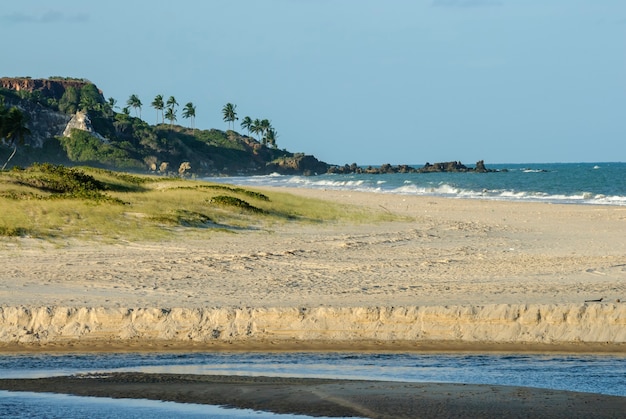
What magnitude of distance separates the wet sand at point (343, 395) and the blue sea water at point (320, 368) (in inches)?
10.5

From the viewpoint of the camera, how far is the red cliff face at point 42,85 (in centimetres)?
18262

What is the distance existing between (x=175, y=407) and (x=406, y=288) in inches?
258

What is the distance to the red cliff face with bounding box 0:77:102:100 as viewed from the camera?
183 m

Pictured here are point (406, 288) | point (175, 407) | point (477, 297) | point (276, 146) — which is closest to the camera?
point (175, 407)

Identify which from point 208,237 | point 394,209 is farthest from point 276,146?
point 208,237

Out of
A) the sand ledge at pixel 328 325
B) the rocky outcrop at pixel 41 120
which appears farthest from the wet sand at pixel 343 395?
the rocky outcrop at pixel 41 120

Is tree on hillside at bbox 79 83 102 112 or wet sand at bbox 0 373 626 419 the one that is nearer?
wet sand at bbox 0 373 626 419

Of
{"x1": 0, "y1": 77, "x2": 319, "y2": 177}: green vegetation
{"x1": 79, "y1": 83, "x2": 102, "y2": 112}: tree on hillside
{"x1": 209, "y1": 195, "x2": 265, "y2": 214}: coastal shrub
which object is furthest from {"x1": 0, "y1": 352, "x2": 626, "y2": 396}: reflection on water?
{"x1": 79, "y1": 83, "x2": 102, "y2": 112}: tree on hillside

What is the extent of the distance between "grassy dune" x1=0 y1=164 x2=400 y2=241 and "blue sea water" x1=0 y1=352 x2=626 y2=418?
10695mm

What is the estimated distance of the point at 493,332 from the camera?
11258mm

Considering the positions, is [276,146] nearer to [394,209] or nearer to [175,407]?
[394,209]

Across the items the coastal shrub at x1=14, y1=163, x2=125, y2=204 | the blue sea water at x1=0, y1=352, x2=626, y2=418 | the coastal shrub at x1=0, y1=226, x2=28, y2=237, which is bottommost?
the blue sea water at x1=0, y1=352, x2=626, y2=418

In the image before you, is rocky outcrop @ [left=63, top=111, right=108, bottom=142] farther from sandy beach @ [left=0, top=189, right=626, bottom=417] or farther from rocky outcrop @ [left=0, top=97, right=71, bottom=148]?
sandy beach @ [left=0, top=189, right=626, bottom=417]

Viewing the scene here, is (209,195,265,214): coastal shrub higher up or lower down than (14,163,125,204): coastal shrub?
lower down
